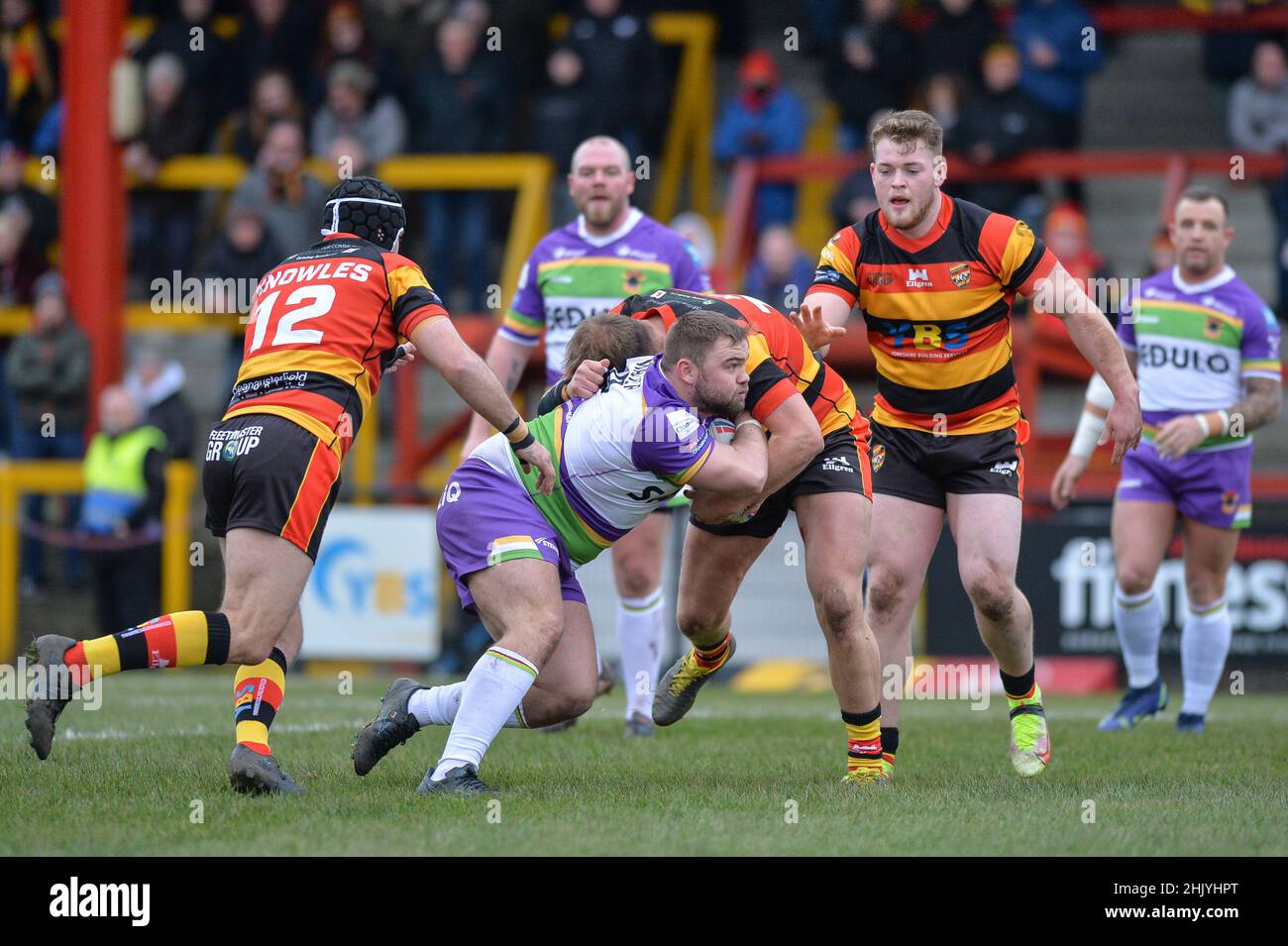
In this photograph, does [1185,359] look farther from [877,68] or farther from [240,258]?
[240,258]

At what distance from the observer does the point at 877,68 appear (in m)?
16.2

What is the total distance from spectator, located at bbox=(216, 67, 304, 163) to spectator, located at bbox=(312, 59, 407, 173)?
329 mm

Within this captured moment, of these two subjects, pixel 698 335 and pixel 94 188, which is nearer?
pixel 698 335

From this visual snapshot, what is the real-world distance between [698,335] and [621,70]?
394 inches

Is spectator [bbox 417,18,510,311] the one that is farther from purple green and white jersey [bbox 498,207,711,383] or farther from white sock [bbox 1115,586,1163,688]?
white sock [bbox 1115,586,1163,688]

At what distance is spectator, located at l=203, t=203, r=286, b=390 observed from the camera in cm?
1548

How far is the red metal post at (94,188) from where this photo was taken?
54.4 feet

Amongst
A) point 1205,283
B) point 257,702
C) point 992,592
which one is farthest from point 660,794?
point 1205,283

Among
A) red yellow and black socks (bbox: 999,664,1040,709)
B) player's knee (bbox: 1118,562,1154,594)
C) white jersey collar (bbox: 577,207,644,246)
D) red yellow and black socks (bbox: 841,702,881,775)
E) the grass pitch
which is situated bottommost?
the grass pitch

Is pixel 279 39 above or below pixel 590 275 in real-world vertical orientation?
above

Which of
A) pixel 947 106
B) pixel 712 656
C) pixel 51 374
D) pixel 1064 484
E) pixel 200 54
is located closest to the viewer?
pixel 712 656

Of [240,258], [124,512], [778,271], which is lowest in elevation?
[124,512]

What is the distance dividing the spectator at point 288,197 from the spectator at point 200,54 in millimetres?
2053

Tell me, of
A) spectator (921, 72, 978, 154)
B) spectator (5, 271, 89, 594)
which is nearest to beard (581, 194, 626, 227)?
spectator (921, 72, 978, 154)
